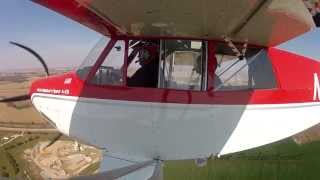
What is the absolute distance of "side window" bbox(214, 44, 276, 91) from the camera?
3235 millimetres

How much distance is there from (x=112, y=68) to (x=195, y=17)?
924 mm

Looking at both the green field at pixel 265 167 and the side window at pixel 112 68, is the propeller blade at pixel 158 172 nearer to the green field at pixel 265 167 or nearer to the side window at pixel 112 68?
the side window at pixel 112 68

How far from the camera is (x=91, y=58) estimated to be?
344 cm

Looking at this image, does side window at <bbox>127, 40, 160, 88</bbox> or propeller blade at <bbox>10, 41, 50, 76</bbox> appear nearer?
side window at <bbox>127, 40, 160, 88</bbox>

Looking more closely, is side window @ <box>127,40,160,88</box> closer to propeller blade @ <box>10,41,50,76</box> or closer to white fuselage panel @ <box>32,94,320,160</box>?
white fuselage panel @ <box>32,94,320,160</box>

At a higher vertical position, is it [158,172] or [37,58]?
[37,58]

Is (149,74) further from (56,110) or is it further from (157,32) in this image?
(56,110)

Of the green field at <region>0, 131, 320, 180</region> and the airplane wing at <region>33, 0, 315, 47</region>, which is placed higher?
the airplane wing at <region>33, 0, 315, 47</region>

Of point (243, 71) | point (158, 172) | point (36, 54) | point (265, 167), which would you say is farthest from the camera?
point (265, 167)

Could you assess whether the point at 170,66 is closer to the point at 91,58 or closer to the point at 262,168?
the point at 91,58

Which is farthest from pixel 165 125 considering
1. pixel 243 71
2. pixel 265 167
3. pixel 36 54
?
pixel 265 167

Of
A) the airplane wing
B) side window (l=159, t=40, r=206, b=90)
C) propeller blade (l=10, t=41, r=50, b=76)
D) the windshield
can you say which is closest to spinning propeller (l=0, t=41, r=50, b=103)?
propeller blade (l=10, t=41, r=50, b=76)

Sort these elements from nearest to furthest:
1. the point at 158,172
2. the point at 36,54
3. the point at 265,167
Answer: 1. the point at 158,172
2. the point at 36,54
3. the point at 265,167

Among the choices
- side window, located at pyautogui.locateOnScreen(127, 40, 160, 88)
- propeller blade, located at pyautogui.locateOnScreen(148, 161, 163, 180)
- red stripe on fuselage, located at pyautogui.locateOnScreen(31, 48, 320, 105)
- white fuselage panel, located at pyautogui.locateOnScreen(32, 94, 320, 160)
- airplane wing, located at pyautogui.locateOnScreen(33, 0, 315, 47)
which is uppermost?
airplane wing, located at pyautogui.locateOnScreen(33, 0, 315, 47)
